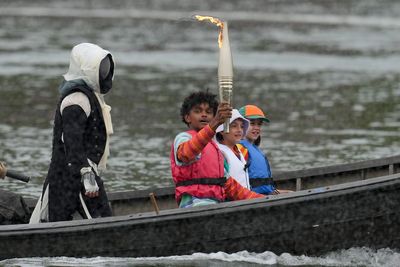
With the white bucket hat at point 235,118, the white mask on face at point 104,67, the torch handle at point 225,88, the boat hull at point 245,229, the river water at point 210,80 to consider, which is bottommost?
the river water at point 210,80

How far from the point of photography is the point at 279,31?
45156mm

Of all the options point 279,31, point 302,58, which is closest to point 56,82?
point 302,58

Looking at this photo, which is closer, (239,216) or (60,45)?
(239,216)

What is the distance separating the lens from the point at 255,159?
12.9 meters

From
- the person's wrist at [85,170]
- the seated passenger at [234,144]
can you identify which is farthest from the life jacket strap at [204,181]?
the person's wrist at [85,170]

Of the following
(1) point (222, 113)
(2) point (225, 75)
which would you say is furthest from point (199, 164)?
(2) point (225, 75)

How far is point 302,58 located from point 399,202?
24.4 meters

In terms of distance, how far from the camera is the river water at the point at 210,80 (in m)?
19.1

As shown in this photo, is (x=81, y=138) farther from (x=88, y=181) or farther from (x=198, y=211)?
(x=198, y=211)

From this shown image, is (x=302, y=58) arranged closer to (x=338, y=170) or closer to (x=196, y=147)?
(x=338, y=170)

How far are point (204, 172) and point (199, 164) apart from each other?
93mm

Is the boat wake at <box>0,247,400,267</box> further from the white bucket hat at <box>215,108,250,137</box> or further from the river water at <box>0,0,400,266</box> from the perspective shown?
the white bucket hat at <box>215,108,250,137</box>

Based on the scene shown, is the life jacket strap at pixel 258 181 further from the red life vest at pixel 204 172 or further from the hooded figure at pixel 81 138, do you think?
the hooded figure at pixel 81 138

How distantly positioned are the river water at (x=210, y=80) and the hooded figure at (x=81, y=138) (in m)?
0.55
